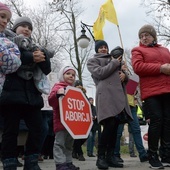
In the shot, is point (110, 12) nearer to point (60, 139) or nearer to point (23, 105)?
point (60, 139)

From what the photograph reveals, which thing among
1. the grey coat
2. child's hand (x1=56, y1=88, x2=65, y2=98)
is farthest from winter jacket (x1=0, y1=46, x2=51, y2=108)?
the grey coat

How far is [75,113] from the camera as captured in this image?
4031mm

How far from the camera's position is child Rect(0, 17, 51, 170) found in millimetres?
3182

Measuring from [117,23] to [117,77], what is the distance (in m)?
2.32

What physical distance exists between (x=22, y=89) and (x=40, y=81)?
0.24 meters

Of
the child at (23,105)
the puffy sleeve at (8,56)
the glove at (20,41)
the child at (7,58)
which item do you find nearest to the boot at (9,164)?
the child at (23,105)

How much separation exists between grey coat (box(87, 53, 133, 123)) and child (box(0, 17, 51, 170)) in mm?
966

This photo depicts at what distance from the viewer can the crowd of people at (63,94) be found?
126 inches

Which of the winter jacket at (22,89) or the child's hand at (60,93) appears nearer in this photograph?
the winter jacket at (22,89)

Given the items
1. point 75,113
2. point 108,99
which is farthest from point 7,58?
point 108,99

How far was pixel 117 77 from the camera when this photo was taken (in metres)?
4.36

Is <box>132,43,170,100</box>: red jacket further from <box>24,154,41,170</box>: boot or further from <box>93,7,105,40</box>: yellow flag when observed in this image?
<box>93,7,105,40</box>: yellow flag

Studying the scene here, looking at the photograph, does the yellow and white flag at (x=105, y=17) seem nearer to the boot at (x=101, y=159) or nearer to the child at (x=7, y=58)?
the boot at (x=101, y=159)

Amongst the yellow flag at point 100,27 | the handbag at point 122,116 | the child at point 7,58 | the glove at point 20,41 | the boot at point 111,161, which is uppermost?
the yellow flag at point 100,27
